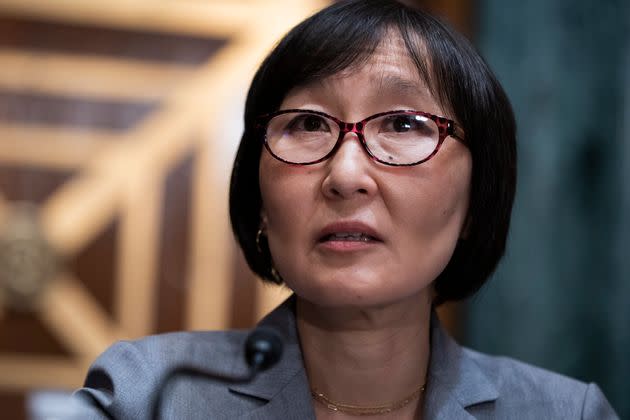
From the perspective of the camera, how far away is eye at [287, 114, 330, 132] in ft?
3.87

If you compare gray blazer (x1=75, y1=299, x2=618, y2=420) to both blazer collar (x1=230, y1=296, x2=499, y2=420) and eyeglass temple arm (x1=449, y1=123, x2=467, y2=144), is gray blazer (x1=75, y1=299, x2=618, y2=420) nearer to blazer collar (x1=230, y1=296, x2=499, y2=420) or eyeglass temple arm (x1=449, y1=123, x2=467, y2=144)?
blazer collar (x1=230, y1=296, x2=499, y2=420)

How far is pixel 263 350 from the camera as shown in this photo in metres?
0.92

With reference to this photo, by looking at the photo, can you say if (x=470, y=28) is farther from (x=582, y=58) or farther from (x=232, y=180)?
(x=232, y=180)

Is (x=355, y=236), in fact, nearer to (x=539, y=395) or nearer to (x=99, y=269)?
(x=539, y=395)

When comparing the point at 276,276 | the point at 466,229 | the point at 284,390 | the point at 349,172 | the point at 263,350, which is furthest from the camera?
the point at 276,276

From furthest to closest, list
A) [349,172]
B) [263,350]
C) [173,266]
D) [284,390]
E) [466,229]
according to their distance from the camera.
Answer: [173,266] < [466,229] < [284,390] < [349,172] < [263,350]

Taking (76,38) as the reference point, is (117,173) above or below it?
below

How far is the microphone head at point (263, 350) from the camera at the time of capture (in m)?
0.92

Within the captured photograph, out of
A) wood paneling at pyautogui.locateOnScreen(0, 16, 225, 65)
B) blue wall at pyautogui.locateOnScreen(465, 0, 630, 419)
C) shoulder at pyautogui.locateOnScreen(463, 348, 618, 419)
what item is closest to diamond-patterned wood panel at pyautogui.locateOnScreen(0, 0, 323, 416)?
wood paneling at pyautogui.locateOnScreen(0, 16, 225, 65)

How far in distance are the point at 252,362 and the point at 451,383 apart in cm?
46

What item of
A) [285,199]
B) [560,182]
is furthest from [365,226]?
[560,182]

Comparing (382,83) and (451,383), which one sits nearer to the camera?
(382,83)

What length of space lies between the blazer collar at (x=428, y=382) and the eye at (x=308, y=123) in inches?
11.2

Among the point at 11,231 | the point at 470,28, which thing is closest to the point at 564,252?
the point at 470,28
